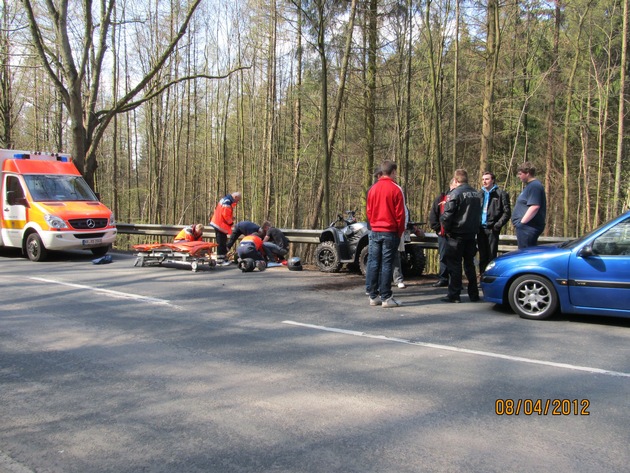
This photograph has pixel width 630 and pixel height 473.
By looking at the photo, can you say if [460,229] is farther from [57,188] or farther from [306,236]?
[57,188]

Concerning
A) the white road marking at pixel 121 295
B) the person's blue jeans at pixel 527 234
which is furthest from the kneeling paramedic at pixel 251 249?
the person's blue jeans at pixel 527 234

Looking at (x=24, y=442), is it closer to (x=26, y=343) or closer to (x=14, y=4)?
(x=26, y=343)

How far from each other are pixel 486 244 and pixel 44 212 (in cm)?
1047

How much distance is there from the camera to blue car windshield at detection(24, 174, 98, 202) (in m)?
12.8

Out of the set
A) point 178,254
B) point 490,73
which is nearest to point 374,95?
point 490,73

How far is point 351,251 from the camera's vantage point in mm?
10711

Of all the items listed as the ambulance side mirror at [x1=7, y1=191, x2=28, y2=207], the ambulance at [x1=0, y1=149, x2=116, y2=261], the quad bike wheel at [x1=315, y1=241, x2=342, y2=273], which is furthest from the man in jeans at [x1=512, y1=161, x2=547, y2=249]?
the ambulance side mirror at [x1=7, y1=191, x2=28, y2=207]

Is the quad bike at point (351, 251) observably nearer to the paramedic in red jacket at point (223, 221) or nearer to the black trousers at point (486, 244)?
the black trousers at point (486, 244)

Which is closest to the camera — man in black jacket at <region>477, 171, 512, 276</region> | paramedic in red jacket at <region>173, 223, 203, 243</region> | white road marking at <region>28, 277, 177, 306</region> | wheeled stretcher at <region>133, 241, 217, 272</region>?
white road marking at <region>28, 277, 177, 306</region>

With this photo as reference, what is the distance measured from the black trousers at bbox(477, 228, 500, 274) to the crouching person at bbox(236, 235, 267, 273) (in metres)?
4.85

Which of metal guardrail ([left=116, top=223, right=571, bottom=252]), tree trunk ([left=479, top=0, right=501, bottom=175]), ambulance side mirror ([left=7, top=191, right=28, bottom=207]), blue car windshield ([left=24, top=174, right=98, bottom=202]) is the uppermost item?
tree trunk ([left=479, top=0, right=501, bottom=175])

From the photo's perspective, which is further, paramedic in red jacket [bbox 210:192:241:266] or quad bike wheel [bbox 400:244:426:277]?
paramedic in red jacket [bbox 210:192:241:266]

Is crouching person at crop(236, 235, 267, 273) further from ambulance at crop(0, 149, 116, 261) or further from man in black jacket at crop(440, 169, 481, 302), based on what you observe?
man in black jacket at crop(440, 169, 481, 302)

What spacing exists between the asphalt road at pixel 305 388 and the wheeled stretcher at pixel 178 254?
11.7 ft
